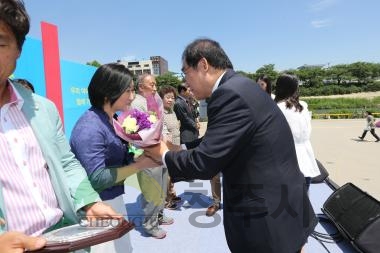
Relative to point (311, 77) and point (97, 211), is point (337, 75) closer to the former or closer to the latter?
point (311, 77)

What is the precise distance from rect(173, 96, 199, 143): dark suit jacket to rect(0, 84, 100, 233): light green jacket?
12.9 feet

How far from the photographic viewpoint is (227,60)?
1.95 m

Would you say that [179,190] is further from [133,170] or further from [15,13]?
[15,13]

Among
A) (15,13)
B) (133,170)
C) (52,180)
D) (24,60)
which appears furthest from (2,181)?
(24,60)

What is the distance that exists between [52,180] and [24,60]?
138 inches

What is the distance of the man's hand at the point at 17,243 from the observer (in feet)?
3.09

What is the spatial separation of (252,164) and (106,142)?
0.91 metres

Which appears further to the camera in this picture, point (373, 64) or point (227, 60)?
point (373, 64)

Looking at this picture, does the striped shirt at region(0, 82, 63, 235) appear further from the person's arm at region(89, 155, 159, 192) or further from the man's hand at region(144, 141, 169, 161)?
the man's hand at region(144, 141, 169, 161)

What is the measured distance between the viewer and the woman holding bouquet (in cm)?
192

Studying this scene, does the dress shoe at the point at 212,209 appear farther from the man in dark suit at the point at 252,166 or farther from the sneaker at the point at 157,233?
the man in dark suit at the point at 252,166

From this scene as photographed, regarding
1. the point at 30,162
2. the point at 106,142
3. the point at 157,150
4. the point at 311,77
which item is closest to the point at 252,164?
the point at 157,150

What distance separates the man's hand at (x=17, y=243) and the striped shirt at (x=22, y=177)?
20cm

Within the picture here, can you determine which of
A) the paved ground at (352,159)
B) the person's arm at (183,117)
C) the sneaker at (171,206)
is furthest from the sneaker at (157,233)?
the paved ground at (352,159)
